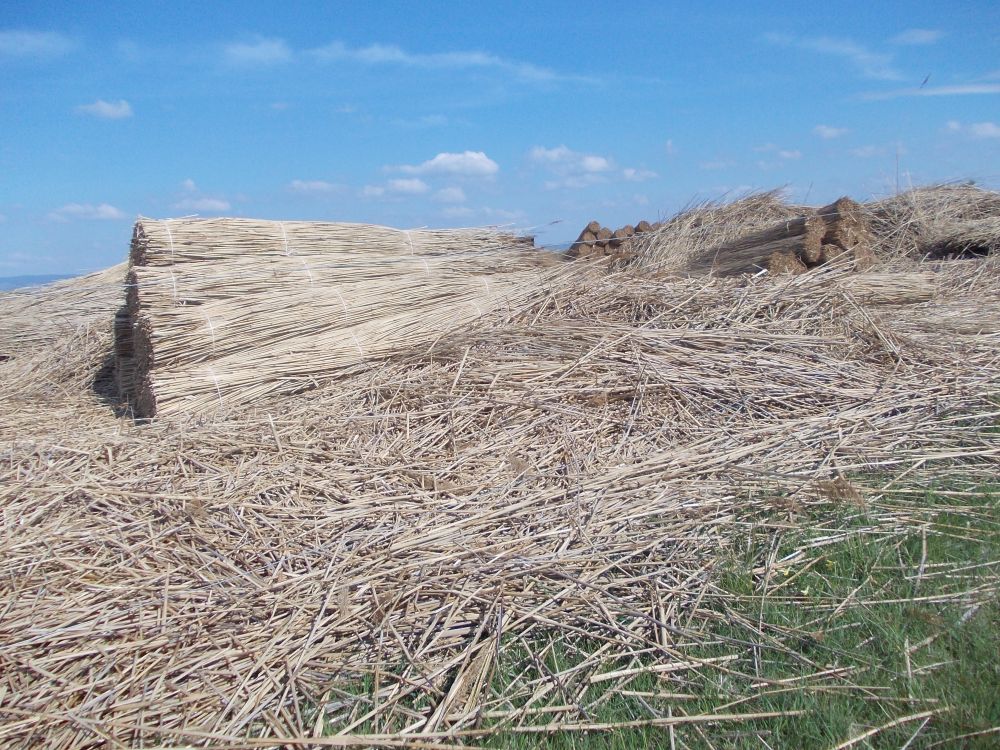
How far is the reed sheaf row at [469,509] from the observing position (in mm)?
2467

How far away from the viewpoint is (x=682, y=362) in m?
4.63

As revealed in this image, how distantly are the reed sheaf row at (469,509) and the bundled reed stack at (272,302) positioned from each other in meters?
0.09

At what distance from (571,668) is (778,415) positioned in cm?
214

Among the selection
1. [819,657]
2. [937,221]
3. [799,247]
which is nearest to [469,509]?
[819,657]

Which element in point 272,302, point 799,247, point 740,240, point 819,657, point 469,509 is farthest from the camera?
point 740,240

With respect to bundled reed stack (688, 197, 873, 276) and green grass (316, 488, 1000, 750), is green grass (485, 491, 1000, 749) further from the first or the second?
bundled reed stack (688, 197, 873, 276)

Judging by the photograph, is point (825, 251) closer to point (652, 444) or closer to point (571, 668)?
point (652, 444)

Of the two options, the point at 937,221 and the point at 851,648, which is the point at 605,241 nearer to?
the point at 937,221

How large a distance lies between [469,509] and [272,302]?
2.42m

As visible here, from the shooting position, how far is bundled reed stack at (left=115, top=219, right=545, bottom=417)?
4.79m

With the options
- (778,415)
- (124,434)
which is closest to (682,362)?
(778,415)

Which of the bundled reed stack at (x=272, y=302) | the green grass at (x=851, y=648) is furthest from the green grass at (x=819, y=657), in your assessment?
the bundled reed stack at (x=272, y=302)

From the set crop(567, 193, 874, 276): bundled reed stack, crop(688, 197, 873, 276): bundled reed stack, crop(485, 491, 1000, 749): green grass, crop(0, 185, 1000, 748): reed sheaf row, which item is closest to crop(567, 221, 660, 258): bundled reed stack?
crop(567, 193, 874, 276): bundled reed stack

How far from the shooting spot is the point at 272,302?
515 centimetres
